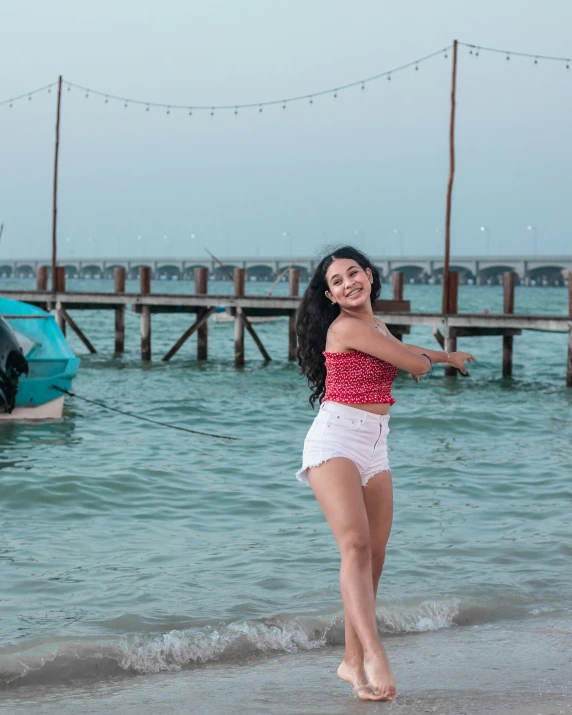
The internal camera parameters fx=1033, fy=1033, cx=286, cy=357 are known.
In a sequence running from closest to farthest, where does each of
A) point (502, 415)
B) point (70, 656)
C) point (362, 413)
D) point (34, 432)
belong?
point (362, 413), point (70, 656), point (34, 432), point (502, 415)

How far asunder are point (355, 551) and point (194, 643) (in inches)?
67.6

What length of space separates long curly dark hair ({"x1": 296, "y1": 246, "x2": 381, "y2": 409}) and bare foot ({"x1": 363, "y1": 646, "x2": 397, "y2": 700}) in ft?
3.22

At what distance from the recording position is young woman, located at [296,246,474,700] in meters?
3.70

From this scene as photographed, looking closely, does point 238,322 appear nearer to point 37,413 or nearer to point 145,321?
point 145,321

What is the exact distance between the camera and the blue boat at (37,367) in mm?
15125

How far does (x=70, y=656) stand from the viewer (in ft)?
16.1

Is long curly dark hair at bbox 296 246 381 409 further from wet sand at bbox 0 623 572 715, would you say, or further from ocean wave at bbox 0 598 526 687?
ocean wave at bbox 0 598 526 687

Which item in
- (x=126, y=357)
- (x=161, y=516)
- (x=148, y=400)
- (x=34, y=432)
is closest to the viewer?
(x=161, y=516)

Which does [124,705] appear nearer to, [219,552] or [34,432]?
[219,552]

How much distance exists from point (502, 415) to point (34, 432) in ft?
23.7

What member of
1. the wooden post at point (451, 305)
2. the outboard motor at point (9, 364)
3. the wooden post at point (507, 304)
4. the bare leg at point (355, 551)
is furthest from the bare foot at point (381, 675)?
the wooden post at point (507, 304)

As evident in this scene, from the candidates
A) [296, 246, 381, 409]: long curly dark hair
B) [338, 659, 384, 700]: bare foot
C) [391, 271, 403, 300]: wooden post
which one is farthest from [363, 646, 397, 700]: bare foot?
[391, 271, 403, 300]: wooden post

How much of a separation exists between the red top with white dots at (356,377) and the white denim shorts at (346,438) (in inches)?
1.7

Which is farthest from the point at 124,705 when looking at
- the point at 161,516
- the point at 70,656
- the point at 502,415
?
the point at 502,415
